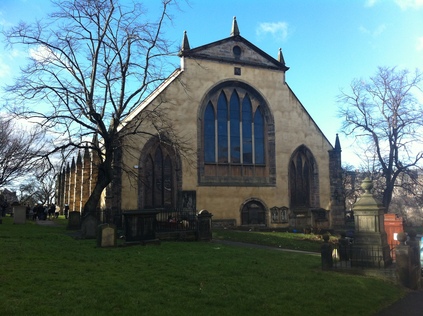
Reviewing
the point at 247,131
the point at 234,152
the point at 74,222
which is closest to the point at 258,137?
the point at 247,131

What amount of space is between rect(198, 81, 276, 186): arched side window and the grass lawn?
15.1 metres

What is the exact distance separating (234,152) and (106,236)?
1530 centimetres

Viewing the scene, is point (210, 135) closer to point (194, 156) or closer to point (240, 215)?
point (194, 156)

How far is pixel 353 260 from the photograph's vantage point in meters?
11.8

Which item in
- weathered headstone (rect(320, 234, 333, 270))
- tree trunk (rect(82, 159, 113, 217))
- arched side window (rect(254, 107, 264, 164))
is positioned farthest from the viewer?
arched side window (rect(254, 107, 264, 164))

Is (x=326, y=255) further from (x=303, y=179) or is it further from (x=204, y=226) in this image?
(x=303, y=179)

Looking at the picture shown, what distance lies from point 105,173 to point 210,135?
370 inches

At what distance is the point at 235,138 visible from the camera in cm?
2806

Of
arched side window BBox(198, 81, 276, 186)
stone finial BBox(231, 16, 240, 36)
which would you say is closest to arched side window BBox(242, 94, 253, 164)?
arched side window BBox(198, 81, 276, 186)

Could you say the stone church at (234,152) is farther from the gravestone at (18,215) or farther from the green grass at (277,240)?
the gravestone at (18,215)

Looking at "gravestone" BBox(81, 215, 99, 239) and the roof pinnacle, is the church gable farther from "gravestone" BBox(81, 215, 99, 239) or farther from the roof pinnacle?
"gravestone" BBox(81, 215, 99, 239)

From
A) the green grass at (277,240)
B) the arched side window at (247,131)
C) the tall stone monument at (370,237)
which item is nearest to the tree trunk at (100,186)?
the green grass at (277,240)

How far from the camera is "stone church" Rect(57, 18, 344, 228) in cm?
2525

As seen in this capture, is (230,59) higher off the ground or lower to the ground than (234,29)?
lower
